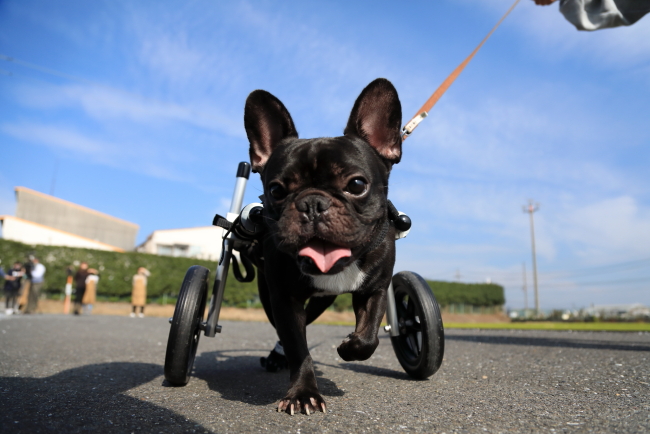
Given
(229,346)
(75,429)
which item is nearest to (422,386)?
(75,429)

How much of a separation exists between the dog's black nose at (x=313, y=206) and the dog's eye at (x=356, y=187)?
21 cm

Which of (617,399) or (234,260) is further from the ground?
(234,260)

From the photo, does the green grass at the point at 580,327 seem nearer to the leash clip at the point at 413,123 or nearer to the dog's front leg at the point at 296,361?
the leash clip at the point at 413,123

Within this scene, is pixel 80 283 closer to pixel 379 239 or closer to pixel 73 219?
pixel 379 239

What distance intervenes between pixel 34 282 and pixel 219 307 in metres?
16.1

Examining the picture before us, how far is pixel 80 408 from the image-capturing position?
2402 mm

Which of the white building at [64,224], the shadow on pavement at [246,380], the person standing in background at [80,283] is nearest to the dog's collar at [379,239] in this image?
the shadow on pavement at [246,380]

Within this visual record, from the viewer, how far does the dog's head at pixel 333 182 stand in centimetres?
233

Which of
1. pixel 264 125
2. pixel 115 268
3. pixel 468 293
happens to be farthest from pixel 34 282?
pixel 468 293

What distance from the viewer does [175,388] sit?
10.2ft

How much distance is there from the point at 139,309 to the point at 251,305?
6831 millimetres

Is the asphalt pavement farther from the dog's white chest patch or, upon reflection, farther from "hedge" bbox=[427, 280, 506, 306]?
"hedge" bbox=[427, 280, 506, 306]

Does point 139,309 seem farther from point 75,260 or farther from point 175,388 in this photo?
point 175,388

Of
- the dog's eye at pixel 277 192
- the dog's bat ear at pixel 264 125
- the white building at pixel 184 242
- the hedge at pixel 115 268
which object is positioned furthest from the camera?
the white building at pixel 184 242
